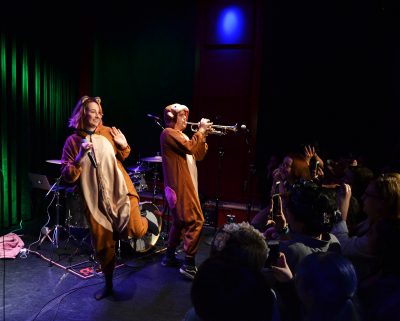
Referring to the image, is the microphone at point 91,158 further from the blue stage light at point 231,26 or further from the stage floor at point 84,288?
the blue stage light at point 231,26

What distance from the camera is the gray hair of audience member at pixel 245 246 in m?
1.66

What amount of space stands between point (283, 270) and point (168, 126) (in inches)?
122

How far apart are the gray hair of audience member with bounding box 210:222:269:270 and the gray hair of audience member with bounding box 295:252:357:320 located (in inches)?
8.9

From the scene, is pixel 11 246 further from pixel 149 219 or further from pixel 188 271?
pixel 188 271

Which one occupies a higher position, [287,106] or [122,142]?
[287,106]

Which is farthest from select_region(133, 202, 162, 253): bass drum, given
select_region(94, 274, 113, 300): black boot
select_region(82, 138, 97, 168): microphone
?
select_region(82, 138, 97, 168): microphone

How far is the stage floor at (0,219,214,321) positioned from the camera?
359 centimetres

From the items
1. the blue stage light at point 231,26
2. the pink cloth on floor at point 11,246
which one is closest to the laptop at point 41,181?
the pink cloth on floor at point 11,246

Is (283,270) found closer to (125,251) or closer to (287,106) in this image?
(125,251)

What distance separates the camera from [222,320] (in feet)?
3.94

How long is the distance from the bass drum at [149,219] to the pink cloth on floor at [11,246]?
1.50 metres

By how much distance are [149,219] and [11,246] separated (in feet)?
6.01

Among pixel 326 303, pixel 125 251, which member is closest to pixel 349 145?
pixel 125 251

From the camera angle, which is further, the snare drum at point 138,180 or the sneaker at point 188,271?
the snare drum at point 138,180
